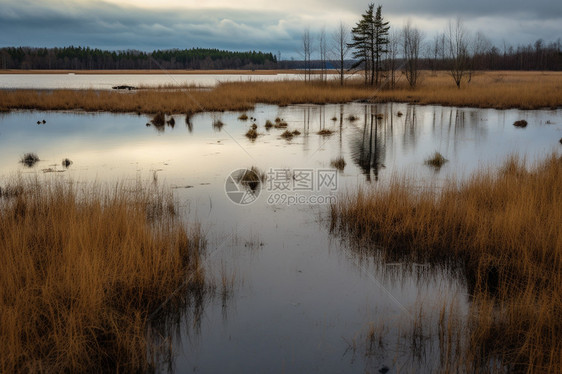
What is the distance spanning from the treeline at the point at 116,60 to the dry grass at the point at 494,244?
12079 cm

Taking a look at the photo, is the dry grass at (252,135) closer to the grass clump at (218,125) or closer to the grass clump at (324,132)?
the grass clump at (324,132)

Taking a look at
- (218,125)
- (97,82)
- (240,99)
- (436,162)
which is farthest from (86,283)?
(97,82)

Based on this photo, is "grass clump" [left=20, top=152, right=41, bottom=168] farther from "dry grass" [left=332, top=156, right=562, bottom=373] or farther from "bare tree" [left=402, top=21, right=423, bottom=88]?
"bare tree" [left=402, top=21, right=423, bottom=88]

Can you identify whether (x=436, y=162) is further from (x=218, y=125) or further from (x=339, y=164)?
(x=218, y=125)

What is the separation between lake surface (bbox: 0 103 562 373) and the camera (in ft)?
12.9

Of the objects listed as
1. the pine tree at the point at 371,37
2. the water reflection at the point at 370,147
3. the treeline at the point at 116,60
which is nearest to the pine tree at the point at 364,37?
the pine tree at the point at 371,37

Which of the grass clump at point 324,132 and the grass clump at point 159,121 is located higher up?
the grass clump at point 159,121

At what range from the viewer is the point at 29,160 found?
1238 cm

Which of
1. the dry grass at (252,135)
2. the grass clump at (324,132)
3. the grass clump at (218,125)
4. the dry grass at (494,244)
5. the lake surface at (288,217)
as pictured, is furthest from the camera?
the grass clump at (218,125)

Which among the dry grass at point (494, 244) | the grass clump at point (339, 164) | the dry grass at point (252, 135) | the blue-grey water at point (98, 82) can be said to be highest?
the blue-grey water at point (98, 82)

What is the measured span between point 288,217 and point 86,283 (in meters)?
4.13

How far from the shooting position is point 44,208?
20.7 ft

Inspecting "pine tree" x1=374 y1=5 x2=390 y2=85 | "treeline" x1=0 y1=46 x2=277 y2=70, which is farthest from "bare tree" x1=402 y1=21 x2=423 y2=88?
"treeline" x1=0 y1=46 x2=277 y2=70

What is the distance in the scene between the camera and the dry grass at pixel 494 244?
369 cm
